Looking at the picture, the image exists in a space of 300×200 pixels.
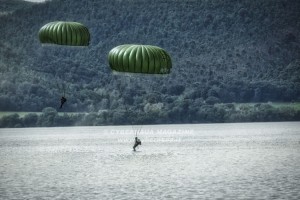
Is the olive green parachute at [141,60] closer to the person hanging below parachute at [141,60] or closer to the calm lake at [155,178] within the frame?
the person hanging below parachute at [141,60]

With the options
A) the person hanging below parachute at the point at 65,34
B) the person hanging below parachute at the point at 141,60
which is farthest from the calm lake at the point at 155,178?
→ the person hanging below parachute at the point at 65,34

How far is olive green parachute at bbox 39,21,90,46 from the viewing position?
5828 cm

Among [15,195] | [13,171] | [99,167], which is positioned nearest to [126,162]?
[99,167]

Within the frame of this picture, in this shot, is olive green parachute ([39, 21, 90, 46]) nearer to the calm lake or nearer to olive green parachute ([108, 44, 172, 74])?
olive green parachute ([108, 44, 172, 74])

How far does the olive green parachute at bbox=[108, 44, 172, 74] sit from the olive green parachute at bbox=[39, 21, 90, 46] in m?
7.56

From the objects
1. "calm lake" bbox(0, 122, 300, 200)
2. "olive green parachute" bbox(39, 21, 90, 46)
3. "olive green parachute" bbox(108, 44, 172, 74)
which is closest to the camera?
"calm lake" bbox(0, 122, 300, 200)

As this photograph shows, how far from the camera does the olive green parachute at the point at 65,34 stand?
191ft

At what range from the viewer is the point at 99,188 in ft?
163

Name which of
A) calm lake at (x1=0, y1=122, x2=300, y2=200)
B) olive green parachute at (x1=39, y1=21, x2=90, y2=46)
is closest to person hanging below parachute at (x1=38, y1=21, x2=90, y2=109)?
olive green parachute at (x1=39, y1=21, x2=90, y2=46)

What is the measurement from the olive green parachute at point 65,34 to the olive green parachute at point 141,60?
7555 mm

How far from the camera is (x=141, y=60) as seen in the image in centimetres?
5053

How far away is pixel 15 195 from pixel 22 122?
143 m

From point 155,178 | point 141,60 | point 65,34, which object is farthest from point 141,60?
point 155,178

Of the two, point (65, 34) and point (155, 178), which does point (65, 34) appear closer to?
point (65, 34)
